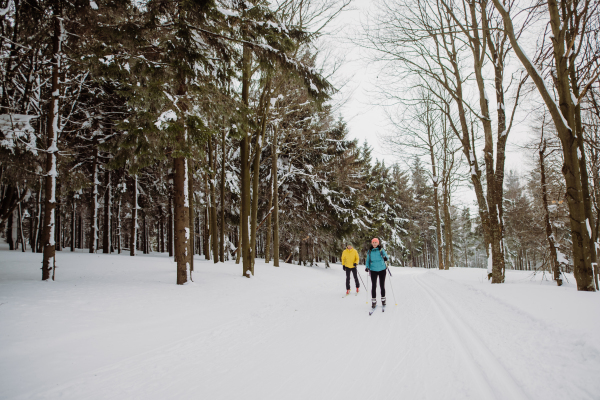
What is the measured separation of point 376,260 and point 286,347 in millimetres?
3845

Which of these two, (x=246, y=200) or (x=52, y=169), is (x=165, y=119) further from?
(x=246, y=200)

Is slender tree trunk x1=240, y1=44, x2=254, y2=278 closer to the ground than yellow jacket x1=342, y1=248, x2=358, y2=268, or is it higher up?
higher up

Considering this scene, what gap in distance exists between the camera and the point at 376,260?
7.49 metres

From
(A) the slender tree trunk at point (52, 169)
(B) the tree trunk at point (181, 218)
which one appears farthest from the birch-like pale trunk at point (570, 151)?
(A) the slender tree trunk at point (52, 169)

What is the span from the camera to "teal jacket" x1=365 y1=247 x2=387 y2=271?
7.43m

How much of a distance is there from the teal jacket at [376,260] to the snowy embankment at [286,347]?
3.46 feet

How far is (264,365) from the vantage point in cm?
380

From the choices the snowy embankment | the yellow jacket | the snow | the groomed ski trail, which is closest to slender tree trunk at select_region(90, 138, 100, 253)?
the snowy embankment

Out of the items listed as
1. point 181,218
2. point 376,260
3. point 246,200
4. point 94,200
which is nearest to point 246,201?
point 246,200

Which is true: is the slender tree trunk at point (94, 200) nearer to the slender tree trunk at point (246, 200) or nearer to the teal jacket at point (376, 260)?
the slender tree trunk at point (246, 200)

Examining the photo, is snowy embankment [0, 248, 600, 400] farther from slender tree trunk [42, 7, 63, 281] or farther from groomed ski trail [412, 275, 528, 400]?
slender tree trunk [42, 7, 63, 281]

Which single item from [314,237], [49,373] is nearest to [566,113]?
[49,373]

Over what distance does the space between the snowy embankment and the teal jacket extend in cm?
106

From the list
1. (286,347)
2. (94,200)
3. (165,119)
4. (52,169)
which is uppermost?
(165,119)
